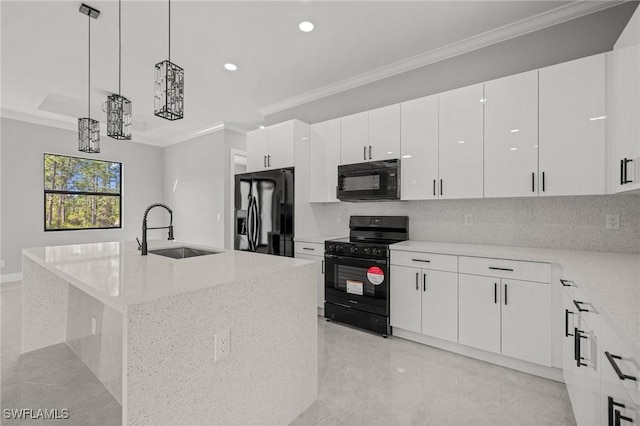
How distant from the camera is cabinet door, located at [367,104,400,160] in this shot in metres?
3.10

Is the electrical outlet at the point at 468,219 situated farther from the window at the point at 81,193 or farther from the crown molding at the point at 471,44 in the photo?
the window at the point at 81,193

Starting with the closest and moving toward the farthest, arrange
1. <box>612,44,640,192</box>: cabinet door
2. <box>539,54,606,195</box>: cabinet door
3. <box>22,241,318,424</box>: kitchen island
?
1. <box>22,241,318,424</box>: kitchen island
2. <box>612,44,640,192</box>: cabinet door
3. <box>539,54,606,195</box>: cabinet door

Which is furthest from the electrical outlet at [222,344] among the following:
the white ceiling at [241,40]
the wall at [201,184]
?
the wall at [201,184]

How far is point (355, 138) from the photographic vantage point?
341cm

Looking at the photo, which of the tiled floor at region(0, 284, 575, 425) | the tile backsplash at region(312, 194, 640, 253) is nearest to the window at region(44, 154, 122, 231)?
the tiled floor at region(0, 284, 575, 425)

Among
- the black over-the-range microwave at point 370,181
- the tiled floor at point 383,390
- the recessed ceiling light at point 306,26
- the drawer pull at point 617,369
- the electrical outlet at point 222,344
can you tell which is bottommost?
the tiled floor at point 383,390

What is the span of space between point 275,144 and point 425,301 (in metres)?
2.65

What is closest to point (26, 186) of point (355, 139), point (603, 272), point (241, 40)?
point (241, 40)

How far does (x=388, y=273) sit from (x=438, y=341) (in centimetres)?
75

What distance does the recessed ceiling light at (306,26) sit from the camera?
2.61 m

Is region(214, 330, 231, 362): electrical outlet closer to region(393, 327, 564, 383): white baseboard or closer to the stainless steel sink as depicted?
the stainless steel sink

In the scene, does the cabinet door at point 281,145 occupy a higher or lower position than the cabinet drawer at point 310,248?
higher

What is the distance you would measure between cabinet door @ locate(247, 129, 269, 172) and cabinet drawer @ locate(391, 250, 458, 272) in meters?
2.23

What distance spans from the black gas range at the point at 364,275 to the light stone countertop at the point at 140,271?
52.2 inches
